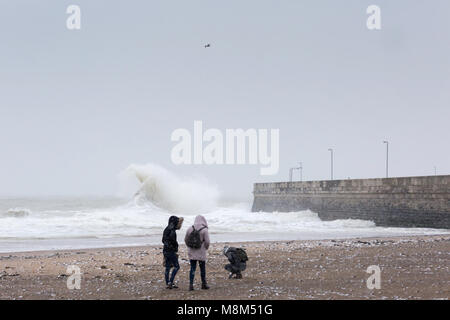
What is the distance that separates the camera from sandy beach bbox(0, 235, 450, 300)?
9438 millimetres

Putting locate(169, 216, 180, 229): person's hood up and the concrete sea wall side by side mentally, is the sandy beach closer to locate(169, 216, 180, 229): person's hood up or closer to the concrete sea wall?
locate(169, 216, 180, 229): person's hood up

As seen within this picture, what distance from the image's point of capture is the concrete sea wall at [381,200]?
97.8 feet

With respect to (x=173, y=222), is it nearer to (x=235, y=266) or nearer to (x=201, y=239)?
(x=201, y=239)

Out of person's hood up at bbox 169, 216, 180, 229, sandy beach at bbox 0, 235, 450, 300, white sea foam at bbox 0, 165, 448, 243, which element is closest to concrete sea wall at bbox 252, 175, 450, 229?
white sea foam at bbox 0, 165, 448, 243

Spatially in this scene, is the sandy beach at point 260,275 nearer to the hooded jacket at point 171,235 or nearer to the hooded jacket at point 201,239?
the hooded jacket at point 201,239

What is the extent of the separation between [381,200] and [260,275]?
24.2 metres

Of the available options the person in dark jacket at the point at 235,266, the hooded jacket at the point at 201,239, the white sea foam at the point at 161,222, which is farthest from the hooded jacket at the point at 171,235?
the white sea foam at the point at 161,222

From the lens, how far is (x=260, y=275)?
1188 centimetres

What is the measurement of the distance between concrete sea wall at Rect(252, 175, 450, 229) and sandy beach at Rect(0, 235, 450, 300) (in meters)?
12.6

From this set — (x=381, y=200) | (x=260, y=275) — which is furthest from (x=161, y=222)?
(x=260, y=275)

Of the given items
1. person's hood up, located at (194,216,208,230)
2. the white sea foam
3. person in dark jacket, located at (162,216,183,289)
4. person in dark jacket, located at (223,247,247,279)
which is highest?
person's hood up, located at (194,216,208,230)

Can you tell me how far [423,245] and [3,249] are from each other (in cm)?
1462
